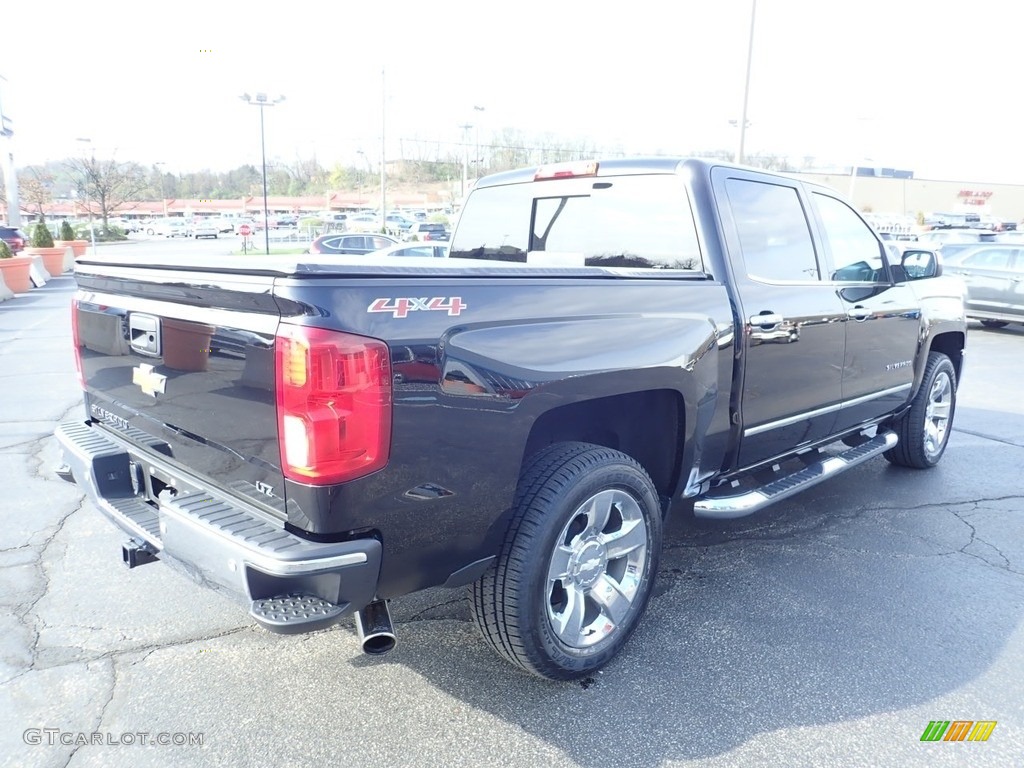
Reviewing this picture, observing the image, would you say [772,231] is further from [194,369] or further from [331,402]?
[194,369]

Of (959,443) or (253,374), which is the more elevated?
(253,374)

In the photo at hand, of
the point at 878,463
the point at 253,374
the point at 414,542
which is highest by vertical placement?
the point at 253,374

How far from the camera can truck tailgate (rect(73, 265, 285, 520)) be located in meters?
2.22

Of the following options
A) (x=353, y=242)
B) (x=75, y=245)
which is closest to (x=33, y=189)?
(x=75, y=245)

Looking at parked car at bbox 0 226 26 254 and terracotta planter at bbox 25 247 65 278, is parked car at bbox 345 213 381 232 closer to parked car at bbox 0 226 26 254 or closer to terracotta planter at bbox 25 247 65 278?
parked car at bbox 0 226 26 254

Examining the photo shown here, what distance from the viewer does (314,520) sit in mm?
2139

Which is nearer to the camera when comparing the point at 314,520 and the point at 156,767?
the point at 314,520

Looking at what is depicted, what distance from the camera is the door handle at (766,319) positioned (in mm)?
3438

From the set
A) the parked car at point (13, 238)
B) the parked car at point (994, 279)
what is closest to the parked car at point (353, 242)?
the parked car at point (13, 238)

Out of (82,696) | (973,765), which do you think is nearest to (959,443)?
(973,765)

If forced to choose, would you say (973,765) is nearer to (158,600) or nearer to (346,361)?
(346,361)

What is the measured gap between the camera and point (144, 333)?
273 cm

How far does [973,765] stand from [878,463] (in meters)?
3.65

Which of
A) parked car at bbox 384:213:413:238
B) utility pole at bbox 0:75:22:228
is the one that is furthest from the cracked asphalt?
parked car at bbox 384:213:413:238
